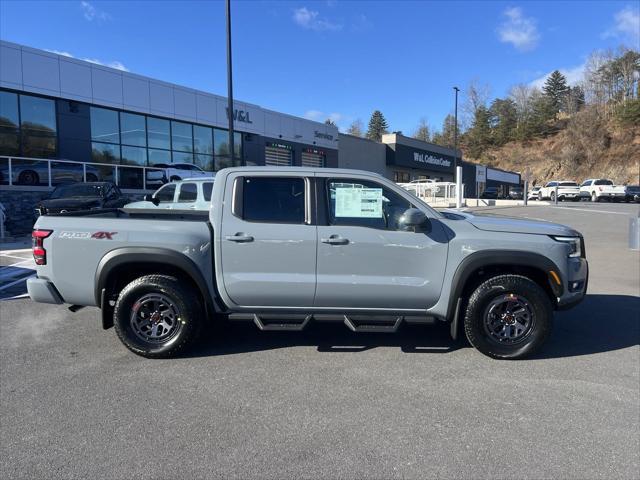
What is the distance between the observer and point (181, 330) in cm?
442

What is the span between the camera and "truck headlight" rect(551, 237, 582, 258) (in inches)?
173

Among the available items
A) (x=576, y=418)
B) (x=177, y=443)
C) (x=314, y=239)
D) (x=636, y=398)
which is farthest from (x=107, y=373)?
(x=636, y=398)

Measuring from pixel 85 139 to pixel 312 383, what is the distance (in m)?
20.1

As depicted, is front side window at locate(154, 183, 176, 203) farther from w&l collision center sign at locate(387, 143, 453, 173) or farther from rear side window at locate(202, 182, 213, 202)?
w&l collision center sign at locate(387, 143, 453, 173)

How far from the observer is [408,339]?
5.07 meters

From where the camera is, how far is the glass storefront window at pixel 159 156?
23406 mm

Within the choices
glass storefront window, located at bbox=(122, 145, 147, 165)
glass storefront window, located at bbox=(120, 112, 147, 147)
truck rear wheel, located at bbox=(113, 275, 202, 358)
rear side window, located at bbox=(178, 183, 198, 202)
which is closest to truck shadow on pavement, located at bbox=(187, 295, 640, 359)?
truck rear wheel, located at bbox=(113, 275, 202, 358)

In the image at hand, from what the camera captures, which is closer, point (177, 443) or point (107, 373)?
point (177, 443)

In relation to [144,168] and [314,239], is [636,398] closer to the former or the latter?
[314,239]

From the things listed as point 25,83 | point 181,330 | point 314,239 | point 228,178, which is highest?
point 25,83

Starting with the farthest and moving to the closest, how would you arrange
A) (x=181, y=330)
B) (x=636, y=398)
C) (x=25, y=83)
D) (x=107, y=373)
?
1. (x=25, y=83)
2. (x=181, y=330)
3. (x=107, y=373)
4. (x=636, y=398)

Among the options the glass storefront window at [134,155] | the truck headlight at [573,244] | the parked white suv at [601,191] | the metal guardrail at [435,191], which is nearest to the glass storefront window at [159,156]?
the glass storefront window at [134,155]

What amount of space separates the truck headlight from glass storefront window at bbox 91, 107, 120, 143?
2099 cm

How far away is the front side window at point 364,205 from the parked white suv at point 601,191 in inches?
1755
